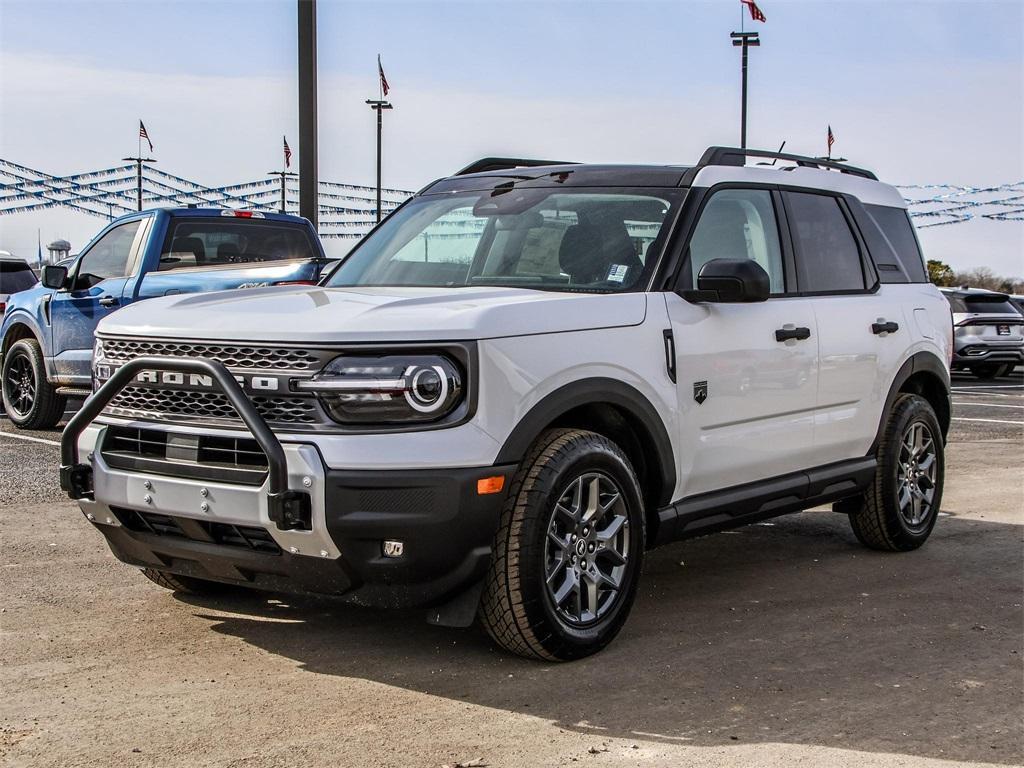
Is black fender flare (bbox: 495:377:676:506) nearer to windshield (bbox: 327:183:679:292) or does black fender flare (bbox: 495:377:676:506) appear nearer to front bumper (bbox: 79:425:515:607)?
front bumper (bbox: 79:425:515:607)

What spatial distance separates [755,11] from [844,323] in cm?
2712

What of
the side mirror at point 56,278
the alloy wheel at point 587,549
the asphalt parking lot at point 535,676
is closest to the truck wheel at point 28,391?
the side mirror at point 56,278

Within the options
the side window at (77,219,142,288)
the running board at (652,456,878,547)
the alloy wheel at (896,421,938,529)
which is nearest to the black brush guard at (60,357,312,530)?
the running board at (652,456,878,547)

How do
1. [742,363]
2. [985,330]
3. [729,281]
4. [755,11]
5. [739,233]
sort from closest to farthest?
[729,281] → [742,363] → [739,233] → [985,330] → [755,11]

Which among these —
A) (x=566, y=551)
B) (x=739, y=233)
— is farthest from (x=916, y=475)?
(x=566, y=551)

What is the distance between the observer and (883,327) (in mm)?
6641

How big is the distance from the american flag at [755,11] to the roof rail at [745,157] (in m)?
25.6

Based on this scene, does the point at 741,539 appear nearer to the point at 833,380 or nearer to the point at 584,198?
the point at 833,380

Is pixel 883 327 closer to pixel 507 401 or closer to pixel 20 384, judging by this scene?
pixel 507 401

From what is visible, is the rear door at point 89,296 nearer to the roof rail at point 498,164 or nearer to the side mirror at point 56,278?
the side mirror at point 56,278

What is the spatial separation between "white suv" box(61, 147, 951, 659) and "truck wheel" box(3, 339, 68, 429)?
7066 mm

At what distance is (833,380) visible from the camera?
6.22 metres

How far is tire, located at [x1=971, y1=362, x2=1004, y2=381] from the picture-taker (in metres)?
23.3

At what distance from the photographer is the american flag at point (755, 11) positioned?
103 ft
